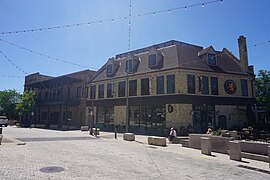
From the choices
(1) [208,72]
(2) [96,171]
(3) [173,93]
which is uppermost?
(1) [208,72]

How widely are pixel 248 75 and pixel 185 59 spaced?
29.9ft

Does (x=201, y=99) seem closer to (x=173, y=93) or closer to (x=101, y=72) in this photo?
(x=173, y=93)

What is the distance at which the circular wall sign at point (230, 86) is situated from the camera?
26.0 meters

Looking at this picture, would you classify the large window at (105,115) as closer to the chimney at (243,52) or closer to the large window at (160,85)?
the large window at (160,85)

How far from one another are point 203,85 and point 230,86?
4.12 m

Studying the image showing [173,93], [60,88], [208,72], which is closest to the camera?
[173,93]

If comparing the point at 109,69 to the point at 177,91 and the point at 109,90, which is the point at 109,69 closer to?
the point at 109,90

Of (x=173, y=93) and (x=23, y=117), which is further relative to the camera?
(x=23, y=117)

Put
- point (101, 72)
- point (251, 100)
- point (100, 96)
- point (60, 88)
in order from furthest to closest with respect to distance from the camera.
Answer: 1. point (60, 88)
2. point (101, 72)
3. point (100, 96)
4. point (251, 100)

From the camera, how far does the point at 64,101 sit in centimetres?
3769

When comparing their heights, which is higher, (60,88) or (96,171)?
(60,88)

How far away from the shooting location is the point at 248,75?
27781 mm

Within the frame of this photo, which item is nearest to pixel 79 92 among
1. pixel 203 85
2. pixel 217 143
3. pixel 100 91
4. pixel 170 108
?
pixel 100 91

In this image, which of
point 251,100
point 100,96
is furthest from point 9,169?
point 251,100
